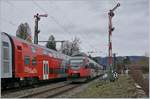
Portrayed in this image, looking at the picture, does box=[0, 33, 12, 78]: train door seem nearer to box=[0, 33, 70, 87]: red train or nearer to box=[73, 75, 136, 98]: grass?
box=[0, 33, 70, 87]: red train

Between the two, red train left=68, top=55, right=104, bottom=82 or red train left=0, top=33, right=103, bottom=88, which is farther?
red train left=68, top=55, right=104, bottom=82

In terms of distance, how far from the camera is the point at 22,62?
87.8ft

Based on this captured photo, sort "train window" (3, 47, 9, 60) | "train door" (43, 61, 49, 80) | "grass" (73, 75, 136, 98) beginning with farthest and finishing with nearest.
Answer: "train door" (43, 61, 49, 80) < "train window" (3, 47, 9, 60) < "grass" (73, 75, 136, 98)

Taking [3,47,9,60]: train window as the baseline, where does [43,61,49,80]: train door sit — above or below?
below

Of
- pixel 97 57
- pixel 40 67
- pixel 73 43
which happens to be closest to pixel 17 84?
pixel 40 67

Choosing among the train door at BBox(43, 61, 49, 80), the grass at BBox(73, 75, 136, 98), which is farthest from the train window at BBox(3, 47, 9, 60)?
the train door at BBox(43, 61, 49, 80)

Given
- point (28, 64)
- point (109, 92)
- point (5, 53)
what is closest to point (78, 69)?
point (28, 64)

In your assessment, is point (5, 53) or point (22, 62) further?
point (22, 62)

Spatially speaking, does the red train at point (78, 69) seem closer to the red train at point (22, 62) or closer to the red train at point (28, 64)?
the red train at point (28, 64)

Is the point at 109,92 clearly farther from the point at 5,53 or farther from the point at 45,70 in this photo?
the point at 45,70

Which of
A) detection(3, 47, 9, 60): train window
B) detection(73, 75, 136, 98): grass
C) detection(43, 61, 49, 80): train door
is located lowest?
detection(73, 75, 136, 98): grass

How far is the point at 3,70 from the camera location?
2327cm

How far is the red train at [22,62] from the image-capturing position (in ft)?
78.1

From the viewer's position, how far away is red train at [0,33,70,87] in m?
23.8
